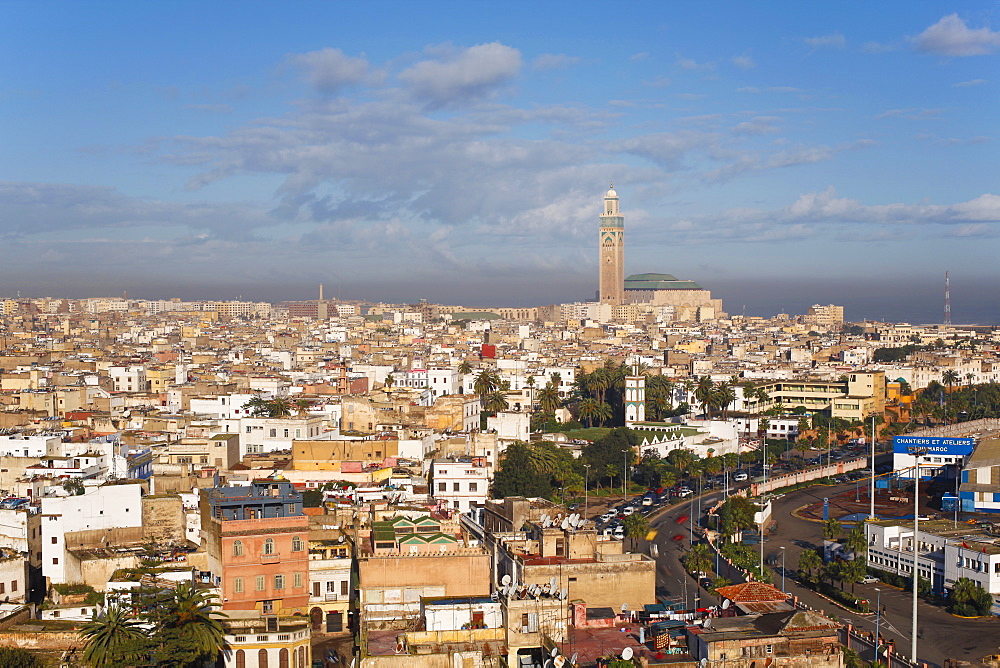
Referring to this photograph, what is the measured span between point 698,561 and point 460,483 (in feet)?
28.5

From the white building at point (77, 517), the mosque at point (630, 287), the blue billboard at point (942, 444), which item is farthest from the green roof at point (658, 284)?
the white building at point (77, 517)

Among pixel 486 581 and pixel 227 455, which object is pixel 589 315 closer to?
pixel 227 455

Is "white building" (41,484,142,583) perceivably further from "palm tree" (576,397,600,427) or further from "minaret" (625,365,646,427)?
"palm tree" (576,397,600,427)

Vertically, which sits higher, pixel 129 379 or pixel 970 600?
pixel 129 379

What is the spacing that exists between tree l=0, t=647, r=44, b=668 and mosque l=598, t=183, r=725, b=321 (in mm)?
131073

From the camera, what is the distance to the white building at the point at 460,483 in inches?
1302

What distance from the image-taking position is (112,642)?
55.9ft

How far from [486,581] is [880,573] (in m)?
10.9

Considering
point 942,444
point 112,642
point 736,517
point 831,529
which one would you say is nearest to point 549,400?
point 942,444

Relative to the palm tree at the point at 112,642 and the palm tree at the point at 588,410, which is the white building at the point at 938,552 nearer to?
the palm tree at the point at 112,642

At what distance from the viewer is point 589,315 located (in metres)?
152

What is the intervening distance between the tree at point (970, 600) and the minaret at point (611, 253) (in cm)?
12376

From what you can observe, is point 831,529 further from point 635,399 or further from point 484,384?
point 484,384

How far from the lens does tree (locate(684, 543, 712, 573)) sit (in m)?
26.4
